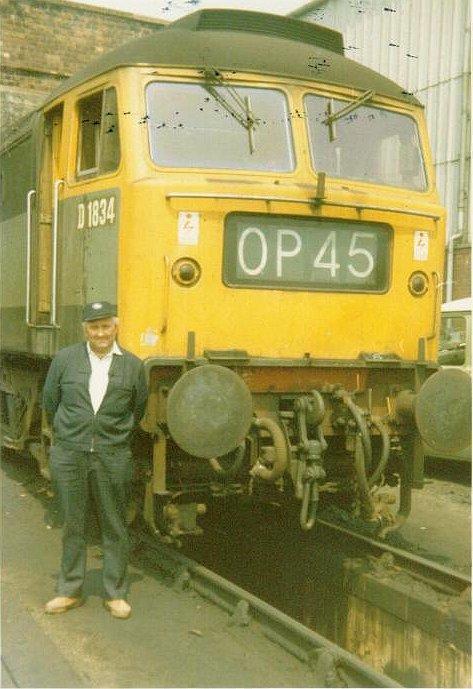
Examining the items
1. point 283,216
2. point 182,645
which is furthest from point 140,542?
point 283,216

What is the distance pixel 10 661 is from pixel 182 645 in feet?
3.00

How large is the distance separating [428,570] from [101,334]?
2767mm

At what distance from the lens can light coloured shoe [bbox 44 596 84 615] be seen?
478cm

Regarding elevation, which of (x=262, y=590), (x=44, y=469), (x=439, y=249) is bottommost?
(x=262, y=590)

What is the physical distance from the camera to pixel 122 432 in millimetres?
4809

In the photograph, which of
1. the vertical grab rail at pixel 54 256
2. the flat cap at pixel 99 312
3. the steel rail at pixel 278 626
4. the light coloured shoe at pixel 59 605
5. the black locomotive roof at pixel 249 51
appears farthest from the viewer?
the vertical grab rail at pixel 54 256

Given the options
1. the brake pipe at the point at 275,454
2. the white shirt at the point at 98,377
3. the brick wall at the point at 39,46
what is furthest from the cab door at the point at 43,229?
the brick wall at the point at 39,46

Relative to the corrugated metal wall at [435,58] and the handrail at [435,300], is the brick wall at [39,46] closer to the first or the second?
the corrugated metal wall at [435,58]

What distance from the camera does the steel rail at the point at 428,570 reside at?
538 cm

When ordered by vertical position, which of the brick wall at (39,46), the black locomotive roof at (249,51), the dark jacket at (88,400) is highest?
the brick wall at (39,46)

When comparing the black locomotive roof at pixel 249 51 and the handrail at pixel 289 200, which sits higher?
the black locomotive roof at pixel 249 51

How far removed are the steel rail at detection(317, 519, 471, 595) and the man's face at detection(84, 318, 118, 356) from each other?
261cm

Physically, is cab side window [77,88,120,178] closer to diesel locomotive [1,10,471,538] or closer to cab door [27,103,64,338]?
diesel locomotive [1,10,471,538]

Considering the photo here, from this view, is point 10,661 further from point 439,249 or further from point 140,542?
point 439,249
